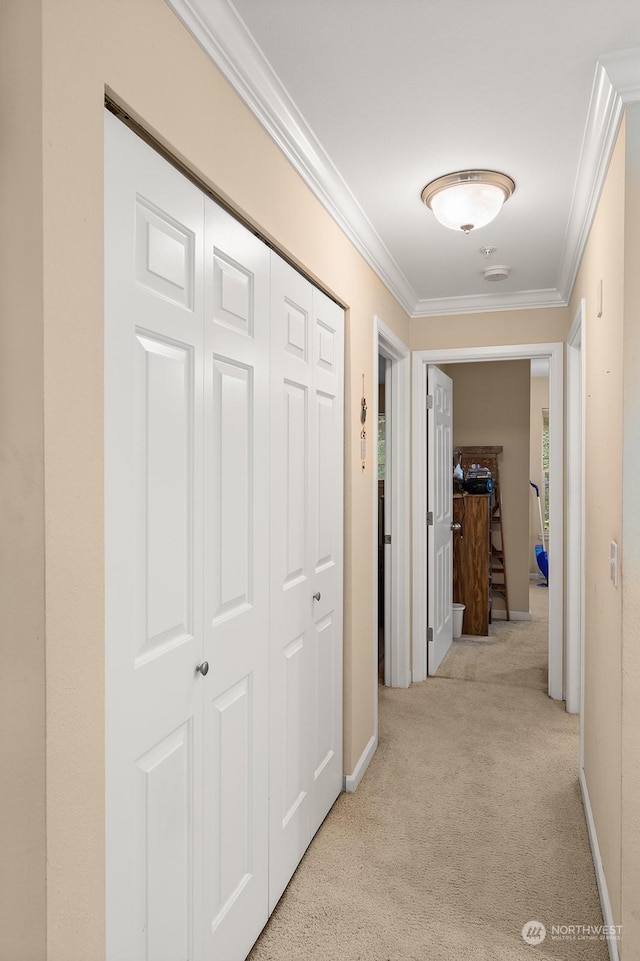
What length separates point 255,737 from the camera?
1.83 meters

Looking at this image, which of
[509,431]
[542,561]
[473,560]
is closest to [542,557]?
[542,561]

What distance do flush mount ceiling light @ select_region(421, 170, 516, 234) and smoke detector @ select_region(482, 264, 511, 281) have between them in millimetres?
940

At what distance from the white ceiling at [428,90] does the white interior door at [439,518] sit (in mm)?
1790

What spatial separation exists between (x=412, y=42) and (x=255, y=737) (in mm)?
1858

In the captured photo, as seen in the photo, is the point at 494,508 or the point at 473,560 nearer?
the point at 473,560

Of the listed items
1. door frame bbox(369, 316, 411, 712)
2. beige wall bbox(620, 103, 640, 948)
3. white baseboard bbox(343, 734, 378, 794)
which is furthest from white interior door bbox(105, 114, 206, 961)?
door frame bbox(369, 316, 411, 712)

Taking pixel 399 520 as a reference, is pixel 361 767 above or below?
below

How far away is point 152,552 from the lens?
1.31m

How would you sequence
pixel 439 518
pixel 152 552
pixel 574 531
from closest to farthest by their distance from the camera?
1. pixel 152 552
2. pixel 574 531
3. pixel 439 518

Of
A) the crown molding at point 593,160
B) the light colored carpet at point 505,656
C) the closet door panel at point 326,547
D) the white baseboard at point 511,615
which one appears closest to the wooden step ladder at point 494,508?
the white baseboard at point 511,615

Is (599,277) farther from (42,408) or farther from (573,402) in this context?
(42,408)

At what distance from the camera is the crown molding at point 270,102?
4.73 ft

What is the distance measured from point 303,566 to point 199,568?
2.61 feet

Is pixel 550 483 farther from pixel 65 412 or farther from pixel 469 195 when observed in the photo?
pixel 65 412
